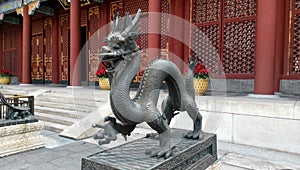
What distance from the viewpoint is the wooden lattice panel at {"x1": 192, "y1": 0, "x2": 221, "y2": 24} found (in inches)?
279

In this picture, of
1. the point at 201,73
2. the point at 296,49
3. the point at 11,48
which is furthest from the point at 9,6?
the point at 296,49

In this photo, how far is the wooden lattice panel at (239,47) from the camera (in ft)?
21.4

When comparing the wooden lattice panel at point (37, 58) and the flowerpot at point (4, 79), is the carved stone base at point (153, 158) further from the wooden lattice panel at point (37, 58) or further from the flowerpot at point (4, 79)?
the flowerpot at point (4, 79)

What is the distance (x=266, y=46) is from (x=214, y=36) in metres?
2.47

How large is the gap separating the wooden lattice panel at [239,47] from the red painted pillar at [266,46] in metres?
1.61

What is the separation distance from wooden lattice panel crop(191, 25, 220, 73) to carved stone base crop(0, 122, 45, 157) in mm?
4778

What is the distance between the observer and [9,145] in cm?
380

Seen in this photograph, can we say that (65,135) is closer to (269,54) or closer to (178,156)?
(178,156)

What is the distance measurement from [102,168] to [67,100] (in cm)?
581

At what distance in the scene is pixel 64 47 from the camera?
11672 millimetres

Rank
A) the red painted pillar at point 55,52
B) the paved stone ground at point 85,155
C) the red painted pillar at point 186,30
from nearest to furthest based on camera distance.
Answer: the paved stone ground at point 85,155 → the red painted pillar at point 186,30 → the red painted pillar at point 55,52

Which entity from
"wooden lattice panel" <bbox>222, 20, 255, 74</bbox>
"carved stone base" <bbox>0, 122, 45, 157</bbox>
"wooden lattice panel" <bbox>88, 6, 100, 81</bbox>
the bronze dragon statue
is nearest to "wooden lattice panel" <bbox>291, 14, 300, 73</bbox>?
"wooden lattice panel" <bbox>222, 20, 255, 74</bbox>

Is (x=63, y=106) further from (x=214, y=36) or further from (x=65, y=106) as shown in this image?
(x=214, y=36)

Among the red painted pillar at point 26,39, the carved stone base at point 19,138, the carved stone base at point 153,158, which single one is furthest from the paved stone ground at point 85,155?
the red painted pillar at point 26,39
